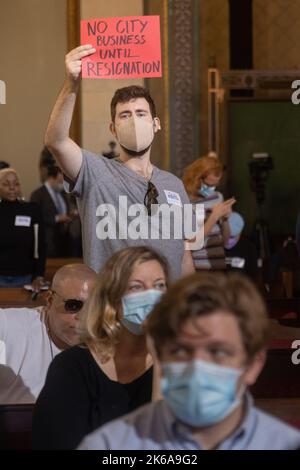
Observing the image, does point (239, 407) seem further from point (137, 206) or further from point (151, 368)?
point (137, 206)

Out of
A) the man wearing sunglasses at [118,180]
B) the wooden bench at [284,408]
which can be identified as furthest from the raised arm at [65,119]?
the wooden bench at [284,408]

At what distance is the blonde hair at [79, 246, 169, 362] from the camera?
259cm

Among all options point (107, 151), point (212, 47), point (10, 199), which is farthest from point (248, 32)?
point (10, 199)

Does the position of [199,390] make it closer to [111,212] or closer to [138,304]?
[138,304]

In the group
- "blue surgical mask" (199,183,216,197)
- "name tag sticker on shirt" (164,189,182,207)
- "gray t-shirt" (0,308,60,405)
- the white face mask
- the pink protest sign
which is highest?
the pink protest sign

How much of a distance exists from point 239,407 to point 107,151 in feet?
26.9

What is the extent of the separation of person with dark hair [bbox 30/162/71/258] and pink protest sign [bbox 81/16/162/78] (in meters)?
5.42

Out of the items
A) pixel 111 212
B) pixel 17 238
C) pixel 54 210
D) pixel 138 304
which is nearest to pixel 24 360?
pixel 111 212

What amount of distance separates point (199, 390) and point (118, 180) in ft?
5.67

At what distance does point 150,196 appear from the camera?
11.5 ft

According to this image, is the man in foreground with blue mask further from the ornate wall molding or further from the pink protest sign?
the ornate wall molding

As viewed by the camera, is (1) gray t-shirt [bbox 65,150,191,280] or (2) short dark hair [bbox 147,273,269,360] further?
(1) gray t-shirt [bbox 65,150,191,280]

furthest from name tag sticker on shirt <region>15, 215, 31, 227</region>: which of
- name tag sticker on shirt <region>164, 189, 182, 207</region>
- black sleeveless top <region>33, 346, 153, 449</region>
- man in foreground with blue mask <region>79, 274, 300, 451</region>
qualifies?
man in foreground with blue mask <region>79, 274, 300, 451</region>
